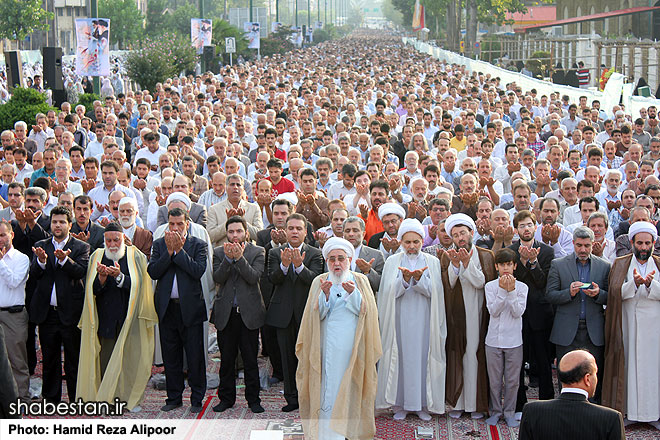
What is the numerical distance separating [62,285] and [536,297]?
13.2 ft

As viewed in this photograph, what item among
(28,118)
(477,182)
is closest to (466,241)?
(477,182)

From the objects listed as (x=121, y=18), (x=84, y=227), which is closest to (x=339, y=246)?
(x=84, y=227)

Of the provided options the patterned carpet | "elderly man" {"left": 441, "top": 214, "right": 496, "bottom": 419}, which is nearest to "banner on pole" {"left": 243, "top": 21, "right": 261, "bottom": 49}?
the patterned carpet

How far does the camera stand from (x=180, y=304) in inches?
327

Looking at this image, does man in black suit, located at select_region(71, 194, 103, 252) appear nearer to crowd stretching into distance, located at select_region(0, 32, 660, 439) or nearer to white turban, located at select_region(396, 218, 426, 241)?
crowd stretching into distance, located at select_region(0, 32, 660, 439)

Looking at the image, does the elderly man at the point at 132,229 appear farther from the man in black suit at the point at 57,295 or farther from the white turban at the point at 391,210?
the white turban at the point at 391,210

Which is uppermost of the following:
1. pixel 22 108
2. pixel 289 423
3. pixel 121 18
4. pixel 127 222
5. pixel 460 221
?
pixel 121 18

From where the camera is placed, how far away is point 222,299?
8.38 meters

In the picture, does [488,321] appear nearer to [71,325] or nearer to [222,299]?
[222,299]

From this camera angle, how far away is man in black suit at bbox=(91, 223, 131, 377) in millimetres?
8367

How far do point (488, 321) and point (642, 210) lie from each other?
1.83 m

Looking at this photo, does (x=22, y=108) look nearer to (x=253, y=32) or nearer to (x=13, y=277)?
(x=13, y=277)

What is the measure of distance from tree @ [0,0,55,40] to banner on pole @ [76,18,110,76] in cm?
2479

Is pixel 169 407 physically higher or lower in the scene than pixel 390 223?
lower
